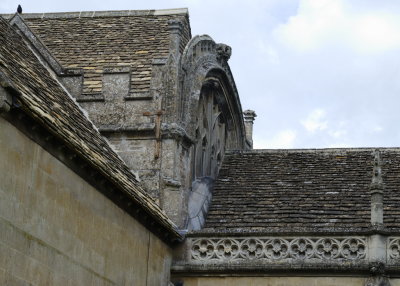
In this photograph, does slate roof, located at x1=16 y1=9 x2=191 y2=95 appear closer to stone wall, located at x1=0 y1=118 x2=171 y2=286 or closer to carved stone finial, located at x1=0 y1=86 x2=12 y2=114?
stone wall, located at x1=0 y1=118 x2=171 y2=286

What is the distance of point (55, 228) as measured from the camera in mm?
15508

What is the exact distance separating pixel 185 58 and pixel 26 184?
322 inches

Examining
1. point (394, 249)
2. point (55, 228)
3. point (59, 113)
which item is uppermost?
point (59, 113)

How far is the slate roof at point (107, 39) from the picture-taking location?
2295 centimetres

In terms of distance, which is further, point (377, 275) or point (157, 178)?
point (157, 178)

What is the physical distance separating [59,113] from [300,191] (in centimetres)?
677

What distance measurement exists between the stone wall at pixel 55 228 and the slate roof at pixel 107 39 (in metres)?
4.71

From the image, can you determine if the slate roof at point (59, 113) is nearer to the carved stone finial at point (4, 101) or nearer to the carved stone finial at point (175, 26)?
the carved stone finial at point (4, 101)

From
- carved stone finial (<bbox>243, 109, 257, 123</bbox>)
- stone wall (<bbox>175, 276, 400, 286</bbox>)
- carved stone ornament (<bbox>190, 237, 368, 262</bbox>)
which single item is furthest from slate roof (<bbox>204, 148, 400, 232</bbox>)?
carved stone finial (<bbox>243, 109, 257, 123</bbox>)

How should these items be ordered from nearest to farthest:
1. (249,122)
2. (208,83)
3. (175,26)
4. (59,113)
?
(59,113)
(175,26)
(208,83)
(249,122)

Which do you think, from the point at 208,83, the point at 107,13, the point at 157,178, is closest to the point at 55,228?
the point at 157,178

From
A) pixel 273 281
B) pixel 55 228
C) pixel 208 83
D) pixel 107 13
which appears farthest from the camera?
pixel 107 13

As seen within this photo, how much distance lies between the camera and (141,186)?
20812mm

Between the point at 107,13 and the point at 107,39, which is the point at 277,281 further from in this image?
the point at 107,13
